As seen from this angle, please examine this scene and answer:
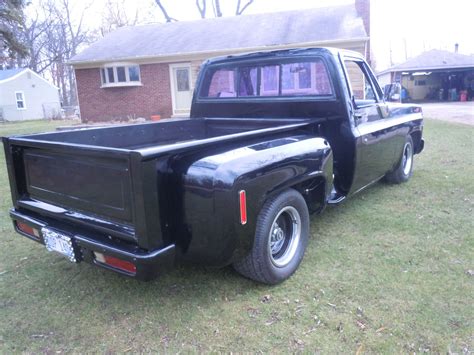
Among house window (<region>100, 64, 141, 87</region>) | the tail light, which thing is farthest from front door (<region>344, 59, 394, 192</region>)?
house window (<region>100, 64, 141, 87</region>)

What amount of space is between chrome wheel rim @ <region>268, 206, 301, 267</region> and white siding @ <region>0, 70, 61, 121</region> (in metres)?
35.0

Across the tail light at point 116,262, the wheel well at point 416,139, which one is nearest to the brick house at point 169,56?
the wheel well at point 416,139

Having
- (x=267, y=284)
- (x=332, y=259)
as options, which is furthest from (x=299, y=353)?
(x=332, y=259)

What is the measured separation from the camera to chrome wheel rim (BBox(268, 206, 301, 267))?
3418 millimetres

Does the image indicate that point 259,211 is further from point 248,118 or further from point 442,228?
point 442,228

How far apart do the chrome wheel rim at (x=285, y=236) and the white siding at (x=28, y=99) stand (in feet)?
115

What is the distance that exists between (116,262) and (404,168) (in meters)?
4.96

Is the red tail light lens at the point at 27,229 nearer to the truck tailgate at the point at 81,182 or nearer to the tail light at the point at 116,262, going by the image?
the truck tailgate at the point at 81,182

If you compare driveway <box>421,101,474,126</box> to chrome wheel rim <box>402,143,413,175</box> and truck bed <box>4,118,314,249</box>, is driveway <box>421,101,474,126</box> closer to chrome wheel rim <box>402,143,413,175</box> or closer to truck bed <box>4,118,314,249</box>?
chrome wheel rim <box>402,143,413,175</box>

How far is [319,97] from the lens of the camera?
4.29m

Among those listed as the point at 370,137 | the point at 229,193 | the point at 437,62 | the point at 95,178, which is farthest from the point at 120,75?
the point at 437,62

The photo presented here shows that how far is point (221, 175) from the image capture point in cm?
262

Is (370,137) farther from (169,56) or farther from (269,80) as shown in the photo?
(169,56)

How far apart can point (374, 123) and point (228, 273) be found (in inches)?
97.9
